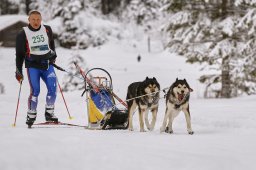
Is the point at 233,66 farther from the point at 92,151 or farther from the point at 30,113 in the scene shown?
the point at 92,151

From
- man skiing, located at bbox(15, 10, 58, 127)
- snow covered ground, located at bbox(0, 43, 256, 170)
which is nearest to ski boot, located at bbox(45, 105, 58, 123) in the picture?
man skiing, located at bbox(15, 10, 58, 127)

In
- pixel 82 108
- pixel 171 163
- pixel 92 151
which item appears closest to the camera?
pixel 171 163

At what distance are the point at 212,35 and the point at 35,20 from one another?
10225 mm

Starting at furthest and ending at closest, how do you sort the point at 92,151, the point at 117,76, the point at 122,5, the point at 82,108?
the point at 122,5 < the point at 117,76 < the point at 82,108 < the point at 92,151

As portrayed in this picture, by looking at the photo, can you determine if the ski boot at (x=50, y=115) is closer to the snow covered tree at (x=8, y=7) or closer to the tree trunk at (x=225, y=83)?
the tree trunk at (x=225, y=83)

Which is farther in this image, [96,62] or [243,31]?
[96,62]

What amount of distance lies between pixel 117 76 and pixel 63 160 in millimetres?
29347

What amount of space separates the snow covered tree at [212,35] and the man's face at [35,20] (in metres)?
8.93

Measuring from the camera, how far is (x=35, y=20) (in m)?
8.56

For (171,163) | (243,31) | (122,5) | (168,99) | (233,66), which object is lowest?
(171,163)

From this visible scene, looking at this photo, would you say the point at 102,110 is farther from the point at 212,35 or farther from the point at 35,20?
the point at 212,35

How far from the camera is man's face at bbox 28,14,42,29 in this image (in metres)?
8.54

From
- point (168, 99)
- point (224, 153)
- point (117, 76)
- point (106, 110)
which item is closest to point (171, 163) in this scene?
point (224, 153)

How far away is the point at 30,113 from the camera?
8781 millimetres
